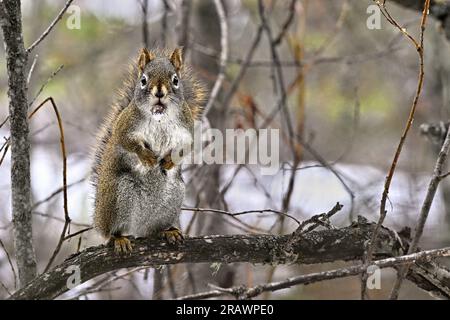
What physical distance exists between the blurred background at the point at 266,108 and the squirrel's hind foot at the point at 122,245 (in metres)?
1.05

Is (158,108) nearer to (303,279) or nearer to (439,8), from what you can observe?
(303,279)

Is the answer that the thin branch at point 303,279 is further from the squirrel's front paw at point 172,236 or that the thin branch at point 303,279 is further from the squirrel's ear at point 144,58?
the squirrel's ear at point 144,58

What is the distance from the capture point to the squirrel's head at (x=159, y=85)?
2.09m

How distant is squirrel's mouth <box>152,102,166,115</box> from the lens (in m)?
2.10

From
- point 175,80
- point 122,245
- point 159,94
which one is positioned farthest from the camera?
point 175,80

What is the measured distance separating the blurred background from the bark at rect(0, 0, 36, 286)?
3.98 ft

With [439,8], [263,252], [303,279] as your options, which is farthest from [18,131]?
[439,8]

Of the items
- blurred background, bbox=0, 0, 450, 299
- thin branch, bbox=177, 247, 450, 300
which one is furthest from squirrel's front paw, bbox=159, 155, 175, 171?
blurred background, bbox=0, 0, 450, 299

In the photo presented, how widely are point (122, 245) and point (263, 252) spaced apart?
1.28 feet

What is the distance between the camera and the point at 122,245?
1.96 m

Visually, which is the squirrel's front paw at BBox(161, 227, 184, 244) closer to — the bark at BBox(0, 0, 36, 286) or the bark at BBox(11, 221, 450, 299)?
the bark at BBox(11, 221, 450, 299)

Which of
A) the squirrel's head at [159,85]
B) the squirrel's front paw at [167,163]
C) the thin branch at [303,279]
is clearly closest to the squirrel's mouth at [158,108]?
the squirrel's head at [159,85]
